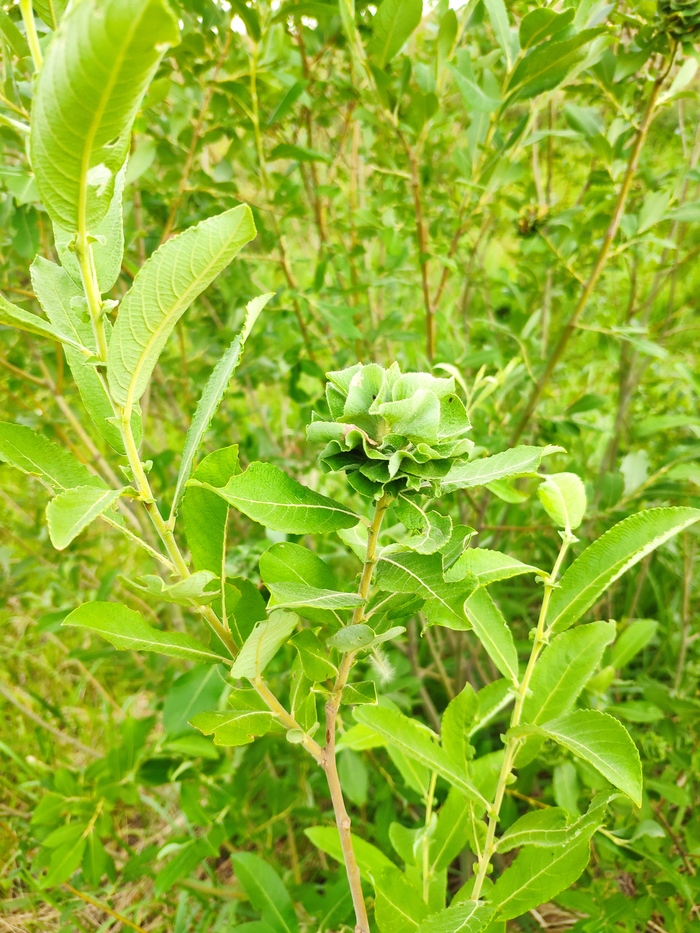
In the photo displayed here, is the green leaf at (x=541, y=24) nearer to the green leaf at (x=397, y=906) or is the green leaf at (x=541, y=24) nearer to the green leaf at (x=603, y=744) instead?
the green leaf at (x=603, y=744)

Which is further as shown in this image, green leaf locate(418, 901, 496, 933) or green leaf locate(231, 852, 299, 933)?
green leaf locate(231, 852, 299, 933)

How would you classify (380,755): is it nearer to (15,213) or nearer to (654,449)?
(654,449)

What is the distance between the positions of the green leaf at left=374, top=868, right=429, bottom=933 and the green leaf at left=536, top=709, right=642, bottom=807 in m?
0.23

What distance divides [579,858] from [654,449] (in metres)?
1.40

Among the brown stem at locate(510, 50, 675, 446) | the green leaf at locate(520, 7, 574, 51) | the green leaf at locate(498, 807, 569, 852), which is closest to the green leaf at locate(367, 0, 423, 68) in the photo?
the green leaf at locate(520, 7, 574, 51)

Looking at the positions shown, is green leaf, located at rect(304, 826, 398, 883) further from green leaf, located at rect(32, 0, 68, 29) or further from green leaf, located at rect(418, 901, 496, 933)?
green leaf, located at rect(32, 0, 68, 29)

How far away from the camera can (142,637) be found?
1.55 ft

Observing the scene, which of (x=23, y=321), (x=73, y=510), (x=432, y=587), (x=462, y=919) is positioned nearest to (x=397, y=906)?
(x=462, y=919)

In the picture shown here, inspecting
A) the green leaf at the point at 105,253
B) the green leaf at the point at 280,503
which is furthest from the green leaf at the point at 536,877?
the green leaf at the point at 105,253

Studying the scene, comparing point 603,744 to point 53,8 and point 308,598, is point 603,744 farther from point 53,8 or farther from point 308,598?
point 53,8

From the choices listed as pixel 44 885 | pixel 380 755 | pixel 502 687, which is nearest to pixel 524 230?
pixel 502 687

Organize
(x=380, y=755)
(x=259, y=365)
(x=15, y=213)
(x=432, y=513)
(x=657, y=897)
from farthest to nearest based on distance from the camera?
1. (x=259, y=365)
2. (x=380, y=755)
3. (x=15, y=213)
4. (x=657, y=897)
5. (x=432, y=513)

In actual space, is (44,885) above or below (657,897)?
above

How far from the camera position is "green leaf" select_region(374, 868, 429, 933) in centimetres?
58
